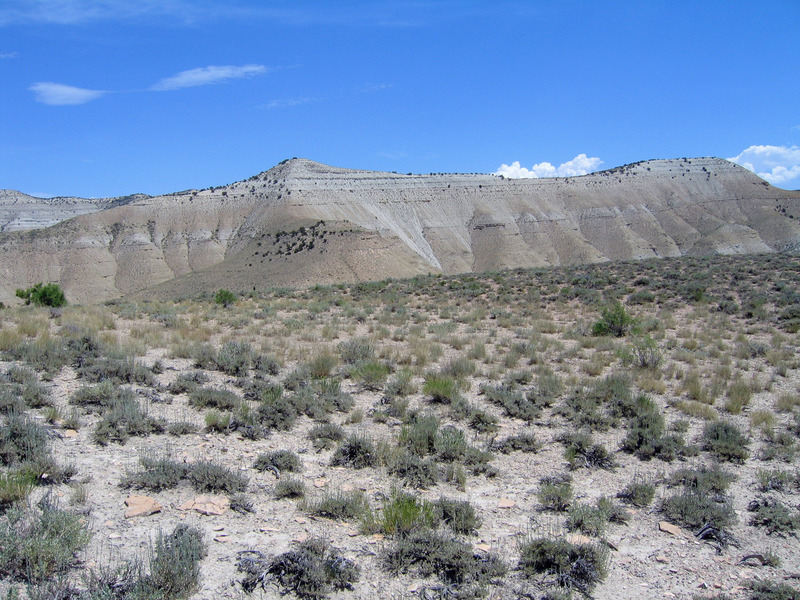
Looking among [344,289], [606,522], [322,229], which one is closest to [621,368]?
[606,522]

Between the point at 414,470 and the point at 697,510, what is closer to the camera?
the point at 697,510

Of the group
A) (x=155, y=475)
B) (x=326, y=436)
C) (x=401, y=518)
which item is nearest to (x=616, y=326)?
(x=326, y=436)

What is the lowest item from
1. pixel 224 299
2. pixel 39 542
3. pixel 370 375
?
pixel 39 542

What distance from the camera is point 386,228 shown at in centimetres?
8575

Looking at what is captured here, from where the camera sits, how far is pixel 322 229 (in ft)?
231

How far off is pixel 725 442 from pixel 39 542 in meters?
9.23

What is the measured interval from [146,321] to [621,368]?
46.5ft

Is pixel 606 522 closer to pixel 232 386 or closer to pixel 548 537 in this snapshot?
pixel 548 537

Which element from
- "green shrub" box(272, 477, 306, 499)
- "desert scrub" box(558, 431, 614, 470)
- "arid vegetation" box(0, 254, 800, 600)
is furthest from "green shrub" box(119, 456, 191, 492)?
"desert scrub" box(558, 431, 614, 470)

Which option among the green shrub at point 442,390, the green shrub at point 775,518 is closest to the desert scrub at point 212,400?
the green shrub at point 442,390

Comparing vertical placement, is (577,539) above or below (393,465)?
below

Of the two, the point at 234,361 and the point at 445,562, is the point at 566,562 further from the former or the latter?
the point at 234,361

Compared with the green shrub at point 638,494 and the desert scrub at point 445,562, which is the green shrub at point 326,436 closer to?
the desert scrub at point 445,562

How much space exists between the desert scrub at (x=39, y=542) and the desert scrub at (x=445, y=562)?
115 inches
